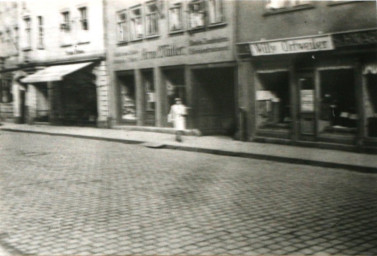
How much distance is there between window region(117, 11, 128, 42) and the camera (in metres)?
23.4

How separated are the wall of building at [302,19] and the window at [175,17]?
358 cm

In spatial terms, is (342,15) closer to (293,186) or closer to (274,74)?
(274,74)

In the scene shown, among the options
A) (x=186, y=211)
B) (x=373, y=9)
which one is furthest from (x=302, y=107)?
(x=186, y=211)

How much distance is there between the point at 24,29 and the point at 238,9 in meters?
17.8

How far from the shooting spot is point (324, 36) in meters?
14.1

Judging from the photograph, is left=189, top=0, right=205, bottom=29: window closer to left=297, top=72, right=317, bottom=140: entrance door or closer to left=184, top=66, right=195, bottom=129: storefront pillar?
left=184, top=66, right=195, bottom=129: storefront pillar

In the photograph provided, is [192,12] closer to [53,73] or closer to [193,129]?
[193,129]

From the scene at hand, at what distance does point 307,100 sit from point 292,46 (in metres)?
1.68

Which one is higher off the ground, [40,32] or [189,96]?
[40,32]

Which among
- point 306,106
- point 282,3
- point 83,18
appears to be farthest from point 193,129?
point 83,18

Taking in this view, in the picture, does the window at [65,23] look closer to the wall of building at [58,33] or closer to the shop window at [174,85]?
the wall of building at [58,33]

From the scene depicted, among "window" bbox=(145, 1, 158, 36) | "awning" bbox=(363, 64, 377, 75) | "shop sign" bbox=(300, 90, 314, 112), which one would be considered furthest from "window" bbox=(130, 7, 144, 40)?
"awning" bbox=(363, 64, 377, 75)

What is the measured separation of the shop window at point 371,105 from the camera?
13.5 m

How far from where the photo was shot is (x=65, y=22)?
27.2 meters
